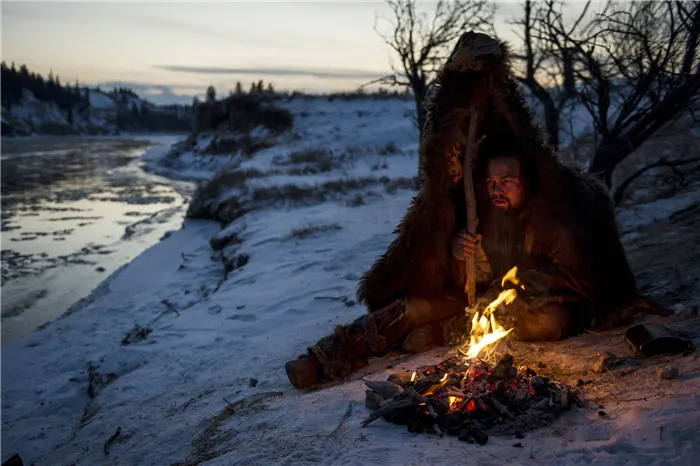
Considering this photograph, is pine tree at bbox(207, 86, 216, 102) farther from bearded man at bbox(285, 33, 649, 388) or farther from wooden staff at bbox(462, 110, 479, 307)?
wooden staff at bbox(462, 110, 479, 307)

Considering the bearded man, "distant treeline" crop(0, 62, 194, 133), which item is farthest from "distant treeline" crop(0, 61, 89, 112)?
the bearded man

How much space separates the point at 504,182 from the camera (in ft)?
12.6

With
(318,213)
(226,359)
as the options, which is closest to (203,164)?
(318,213)

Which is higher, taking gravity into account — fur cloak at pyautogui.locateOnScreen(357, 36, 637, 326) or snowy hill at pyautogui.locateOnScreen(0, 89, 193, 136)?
snowy hill at pyautogui.locateOnScreen(0, 89, 193, 136)

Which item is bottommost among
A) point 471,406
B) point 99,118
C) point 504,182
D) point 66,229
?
point 66,229

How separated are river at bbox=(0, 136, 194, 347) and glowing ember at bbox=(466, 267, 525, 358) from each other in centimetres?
624

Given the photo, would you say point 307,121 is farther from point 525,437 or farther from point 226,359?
point 525,437

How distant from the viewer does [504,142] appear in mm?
3953

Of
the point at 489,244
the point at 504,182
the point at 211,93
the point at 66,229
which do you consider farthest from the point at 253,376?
the point at 211,93

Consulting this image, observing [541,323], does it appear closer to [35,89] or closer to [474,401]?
[474,401]

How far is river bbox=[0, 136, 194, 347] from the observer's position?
27.7 ft

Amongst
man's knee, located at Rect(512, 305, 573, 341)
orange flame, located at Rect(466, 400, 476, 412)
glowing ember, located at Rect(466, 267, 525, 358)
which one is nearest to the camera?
orange flame, located at Rect(466, 400, 476, 412)

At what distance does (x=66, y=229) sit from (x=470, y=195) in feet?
39.9

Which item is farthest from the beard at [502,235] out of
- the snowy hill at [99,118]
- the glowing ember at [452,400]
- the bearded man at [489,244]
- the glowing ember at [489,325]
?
the snowy hill at [99,118]
